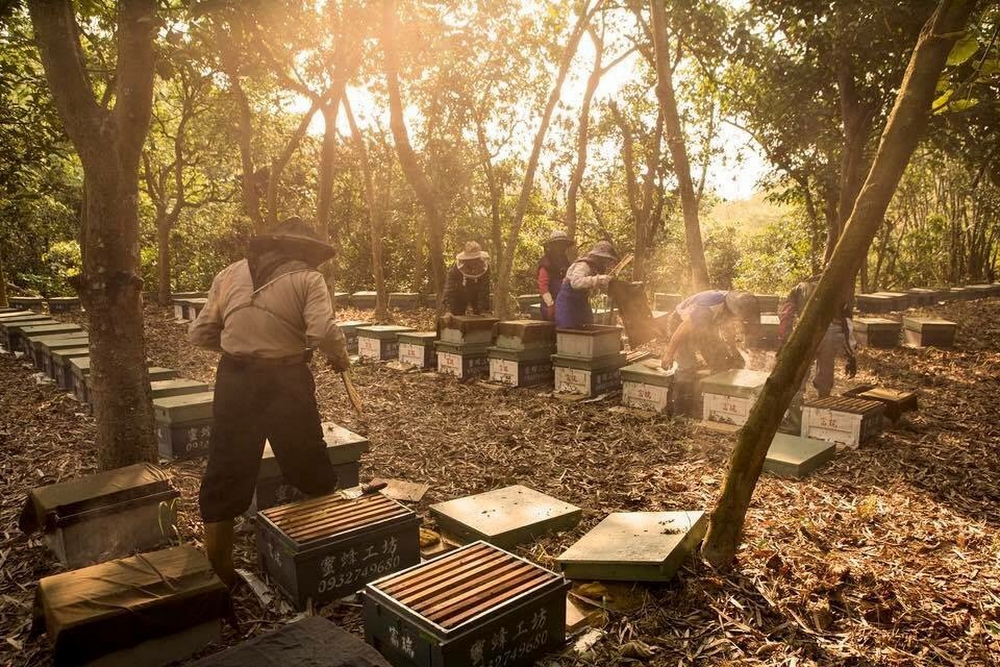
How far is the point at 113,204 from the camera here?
485 cm

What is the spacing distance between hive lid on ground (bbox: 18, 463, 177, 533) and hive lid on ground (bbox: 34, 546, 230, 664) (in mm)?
889

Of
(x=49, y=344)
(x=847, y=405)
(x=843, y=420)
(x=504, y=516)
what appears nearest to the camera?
(x=504, y=516)

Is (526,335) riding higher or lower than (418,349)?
higher

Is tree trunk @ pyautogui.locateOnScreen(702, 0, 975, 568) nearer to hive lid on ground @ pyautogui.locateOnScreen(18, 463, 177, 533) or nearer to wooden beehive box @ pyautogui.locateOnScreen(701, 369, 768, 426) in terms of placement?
wooden beehive box @ pyautogui.locateOnScreen(701, 369, 768, 426)

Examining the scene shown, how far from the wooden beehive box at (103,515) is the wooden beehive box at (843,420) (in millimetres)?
6548

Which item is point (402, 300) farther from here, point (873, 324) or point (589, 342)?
point (873, 324)

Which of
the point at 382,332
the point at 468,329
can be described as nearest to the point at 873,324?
the point at 468,329

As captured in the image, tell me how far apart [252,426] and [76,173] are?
27.5 m

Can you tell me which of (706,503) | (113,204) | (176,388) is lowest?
(706,503)

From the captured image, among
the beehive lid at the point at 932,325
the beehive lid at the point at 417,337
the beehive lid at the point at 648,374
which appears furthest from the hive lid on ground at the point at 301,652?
the beehive lid at the point at 932,325

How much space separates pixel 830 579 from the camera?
161 inches

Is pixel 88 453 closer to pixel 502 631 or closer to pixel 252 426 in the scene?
pixel 252 426

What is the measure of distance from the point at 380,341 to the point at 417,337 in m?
1.10

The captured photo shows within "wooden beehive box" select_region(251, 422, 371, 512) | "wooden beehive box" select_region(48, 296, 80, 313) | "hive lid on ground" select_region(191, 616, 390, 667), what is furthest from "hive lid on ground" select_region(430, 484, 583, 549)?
"wooden beehive box" select_region(48, 296, 80, 313)
